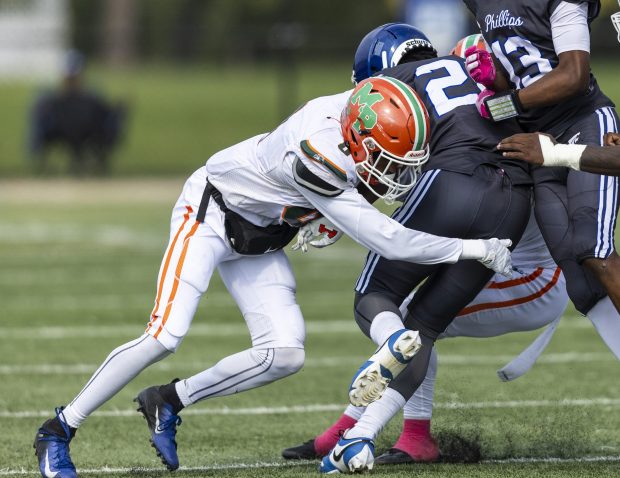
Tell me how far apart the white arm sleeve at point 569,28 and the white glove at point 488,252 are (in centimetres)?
81

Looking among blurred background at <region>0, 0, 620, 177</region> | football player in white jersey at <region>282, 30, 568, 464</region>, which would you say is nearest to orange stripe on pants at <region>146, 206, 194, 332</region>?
football player in white jersey at <region>282, 30, 568, 464</region>

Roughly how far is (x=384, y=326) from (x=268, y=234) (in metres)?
0.63

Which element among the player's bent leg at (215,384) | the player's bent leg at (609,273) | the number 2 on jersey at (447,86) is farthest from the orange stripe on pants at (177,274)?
the player's bent leg at (609,273)

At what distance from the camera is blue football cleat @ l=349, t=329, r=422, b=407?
14.9ft

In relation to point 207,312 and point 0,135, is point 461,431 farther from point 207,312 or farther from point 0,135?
point 0,135

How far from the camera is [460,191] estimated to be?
4879 mm

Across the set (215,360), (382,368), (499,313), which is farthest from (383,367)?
(215,360)

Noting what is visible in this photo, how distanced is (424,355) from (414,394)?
0.45 m

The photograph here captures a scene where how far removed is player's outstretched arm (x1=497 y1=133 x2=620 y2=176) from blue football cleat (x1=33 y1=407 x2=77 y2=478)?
2.02 meters

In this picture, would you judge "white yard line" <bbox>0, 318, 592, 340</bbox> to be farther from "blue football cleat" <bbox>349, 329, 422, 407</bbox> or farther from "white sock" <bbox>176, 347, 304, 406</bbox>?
"blue football cleat" <bbox>349, 329, 422, 407</bbox>

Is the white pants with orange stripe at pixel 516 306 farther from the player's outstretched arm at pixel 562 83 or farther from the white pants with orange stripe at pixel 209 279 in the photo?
the player's outstretched arm at pixel 562 83

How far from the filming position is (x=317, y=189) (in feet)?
15.4

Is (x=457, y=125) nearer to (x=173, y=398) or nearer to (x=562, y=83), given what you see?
(x=562, y=83)

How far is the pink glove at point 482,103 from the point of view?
5.00 m
